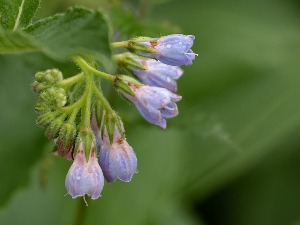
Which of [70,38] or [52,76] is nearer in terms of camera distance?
[70,38]

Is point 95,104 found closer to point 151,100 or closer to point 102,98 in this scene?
point 102,98

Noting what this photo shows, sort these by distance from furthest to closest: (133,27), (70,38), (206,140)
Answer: (206,140) < (133,27) < (70,38)

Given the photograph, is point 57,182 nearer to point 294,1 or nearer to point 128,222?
point 128,222

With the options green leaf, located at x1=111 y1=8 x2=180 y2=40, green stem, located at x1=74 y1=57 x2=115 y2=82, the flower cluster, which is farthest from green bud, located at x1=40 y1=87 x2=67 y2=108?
green leaf, located at x1=111 y1=8 x2=180 y2=40

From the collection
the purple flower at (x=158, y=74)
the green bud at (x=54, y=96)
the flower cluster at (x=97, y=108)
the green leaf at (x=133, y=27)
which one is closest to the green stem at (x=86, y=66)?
the flower cluster at (x=97, y=108)

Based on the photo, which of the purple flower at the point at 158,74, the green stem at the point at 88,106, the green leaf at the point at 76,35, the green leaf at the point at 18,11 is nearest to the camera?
the green leaf at the point at 76,35

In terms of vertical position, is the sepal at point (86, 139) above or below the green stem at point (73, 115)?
below

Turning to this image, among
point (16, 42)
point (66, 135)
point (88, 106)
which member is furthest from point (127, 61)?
point (16, 42)

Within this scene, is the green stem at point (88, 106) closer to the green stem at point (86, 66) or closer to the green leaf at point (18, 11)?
the green stem at point (86, 66)
